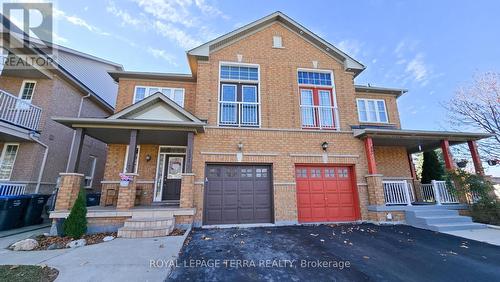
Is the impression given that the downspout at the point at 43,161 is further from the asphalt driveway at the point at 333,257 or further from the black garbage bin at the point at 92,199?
the asphalt driveway at the point at 333,257

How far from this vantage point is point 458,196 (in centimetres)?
815

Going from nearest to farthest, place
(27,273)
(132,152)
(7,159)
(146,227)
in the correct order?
(27,273), (146,227), (132,152), (7,159)

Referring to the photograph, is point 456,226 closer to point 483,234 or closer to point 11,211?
point 483,234

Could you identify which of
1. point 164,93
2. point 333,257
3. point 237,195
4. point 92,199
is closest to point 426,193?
point 333,257

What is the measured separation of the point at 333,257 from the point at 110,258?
4759 millimetres

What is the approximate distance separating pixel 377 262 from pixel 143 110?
8.24 meters

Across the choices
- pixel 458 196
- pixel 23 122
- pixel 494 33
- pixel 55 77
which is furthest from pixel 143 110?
pixel 494 33

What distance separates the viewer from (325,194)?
8273 mm

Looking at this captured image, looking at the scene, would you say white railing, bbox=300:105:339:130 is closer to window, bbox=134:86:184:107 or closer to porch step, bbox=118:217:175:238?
window, bbox=134:86:184:107

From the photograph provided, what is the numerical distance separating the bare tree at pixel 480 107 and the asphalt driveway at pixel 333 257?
11033 millimetres

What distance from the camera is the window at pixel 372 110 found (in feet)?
35.0

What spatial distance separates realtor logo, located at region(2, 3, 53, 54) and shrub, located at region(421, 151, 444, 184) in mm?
21195

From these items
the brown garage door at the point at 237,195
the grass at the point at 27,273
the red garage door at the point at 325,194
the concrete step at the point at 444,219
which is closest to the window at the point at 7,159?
the grass at the point at 27,273

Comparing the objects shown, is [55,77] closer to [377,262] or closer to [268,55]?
[268,55]
